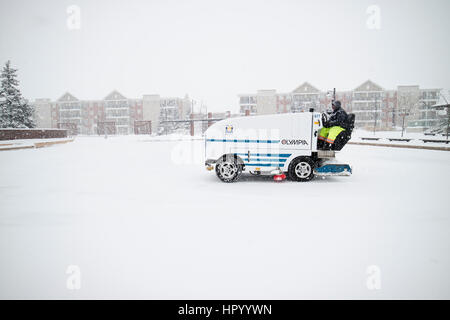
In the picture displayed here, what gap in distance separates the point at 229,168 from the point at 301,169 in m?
2.03

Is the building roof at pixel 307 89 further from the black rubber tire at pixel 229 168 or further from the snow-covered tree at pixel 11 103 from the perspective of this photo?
the black rubber tire at pixel 229 168

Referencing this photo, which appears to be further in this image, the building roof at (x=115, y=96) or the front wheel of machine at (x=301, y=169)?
the building roof at (x=115, y=96)

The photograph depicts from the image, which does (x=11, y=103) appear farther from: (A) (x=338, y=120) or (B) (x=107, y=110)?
(B) (x=107, y=110)

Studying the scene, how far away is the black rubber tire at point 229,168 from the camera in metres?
7.25

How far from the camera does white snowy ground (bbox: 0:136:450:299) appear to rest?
2502 millimetres

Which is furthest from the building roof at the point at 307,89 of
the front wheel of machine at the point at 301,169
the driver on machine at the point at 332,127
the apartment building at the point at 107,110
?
the front wheel of machine at the point at 301,169

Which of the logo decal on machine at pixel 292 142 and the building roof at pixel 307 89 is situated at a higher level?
the building roof at pixel 307 89

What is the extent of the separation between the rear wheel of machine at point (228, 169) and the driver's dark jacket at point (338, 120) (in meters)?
2.78

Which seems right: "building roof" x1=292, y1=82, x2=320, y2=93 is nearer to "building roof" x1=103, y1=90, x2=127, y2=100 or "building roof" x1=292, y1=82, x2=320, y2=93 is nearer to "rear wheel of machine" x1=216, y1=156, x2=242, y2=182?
"building roof" x1=103, y1=90, x2=127, y2=100

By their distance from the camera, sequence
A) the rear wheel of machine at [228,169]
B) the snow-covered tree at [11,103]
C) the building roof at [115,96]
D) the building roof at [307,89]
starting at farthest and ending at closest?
the building roof at [115,96] < the building roof at [307,89] < the snow-covered tree at [11,103] < the rear wheel of machine at [228,169]

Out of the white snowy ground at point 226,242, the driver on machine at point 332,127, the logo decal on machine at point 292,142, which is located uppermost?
the driver on machine at point 332,127

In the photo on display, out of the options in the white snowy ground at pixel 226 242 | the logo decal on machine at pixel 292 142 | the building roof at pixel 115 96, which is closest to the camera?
the white snowy ground at pixel 226 242
